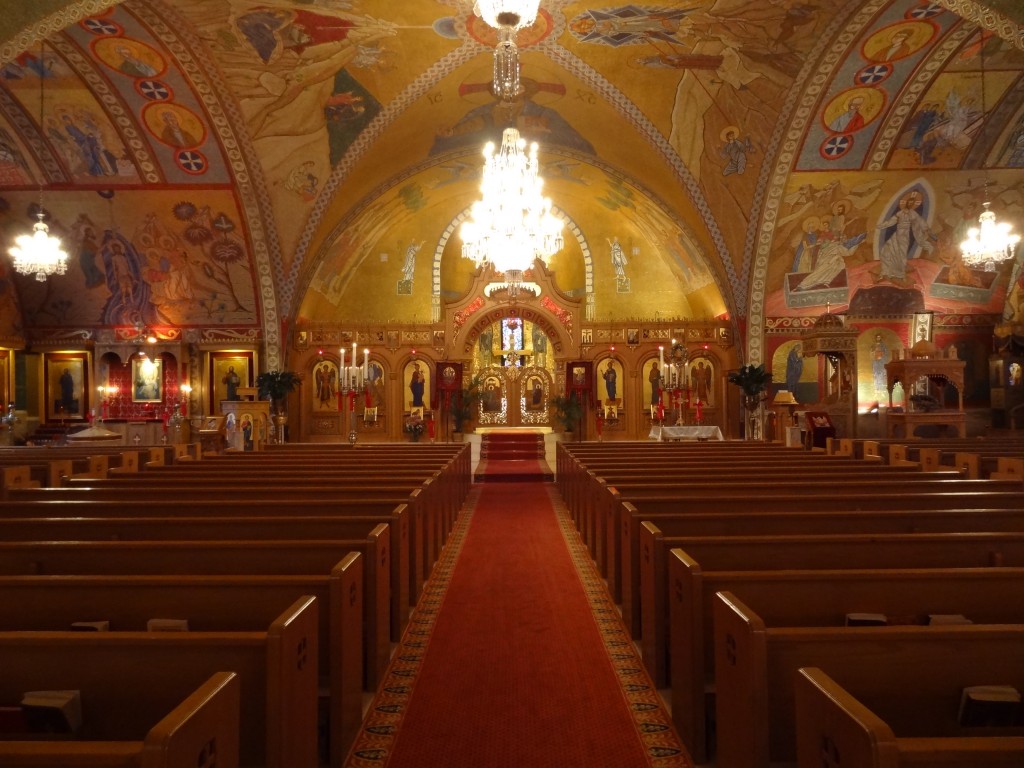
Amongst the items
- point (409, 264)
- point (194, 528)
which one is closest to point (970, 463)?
point (194, 528)

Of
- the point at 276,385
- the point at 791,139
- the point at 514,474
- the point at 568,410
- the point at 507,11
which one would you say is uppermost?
the point at 791,139

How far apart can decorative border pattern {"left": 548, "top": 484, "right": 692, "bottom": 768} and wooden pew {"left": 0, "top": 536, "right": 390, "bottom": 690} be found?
1394mm

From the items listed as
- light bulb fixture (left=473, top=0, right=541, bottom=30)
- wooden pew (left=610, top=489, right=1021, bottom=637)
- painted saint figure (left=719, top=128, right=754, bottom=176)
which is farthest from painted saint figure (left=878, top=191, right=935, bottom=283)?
wooden pew (left=610, top=489, right=1021, bottom=637)

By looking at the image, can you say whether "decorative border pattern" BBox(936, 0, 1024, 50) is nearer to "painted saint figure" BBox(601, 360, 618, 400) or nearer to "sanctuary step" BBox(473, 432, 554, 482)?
"sanctuary step" BBox(473, 432, 554, 482)

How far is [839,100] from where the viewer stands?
14.5m

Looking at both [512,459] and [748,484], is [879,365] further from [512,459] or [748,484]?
[748,484]

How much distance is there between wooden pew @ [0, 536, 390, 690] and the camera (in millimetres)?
3625

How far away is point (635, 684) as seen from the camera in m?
3.95

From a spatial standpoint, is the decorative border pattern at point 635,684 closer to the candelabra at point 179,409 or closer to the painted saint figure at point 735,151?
the painted saint figure at point 735,151

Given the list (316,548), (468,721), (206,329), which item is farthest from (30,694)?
(206,329)

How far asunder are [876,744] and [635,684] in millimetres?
2612

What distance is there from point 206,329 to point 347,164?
620 cm

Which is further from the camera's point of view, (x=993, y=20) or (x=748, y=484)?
(x=993, y=20)

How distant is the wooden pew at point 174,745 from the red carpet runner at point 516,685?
4.92 ft
